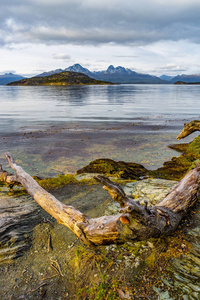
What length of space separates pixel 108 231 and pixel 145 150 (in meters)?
14.6

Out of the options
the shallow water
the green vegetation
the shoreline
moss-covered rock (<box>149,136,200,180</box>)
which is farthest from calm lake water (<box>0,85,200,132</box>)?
the green vegetation

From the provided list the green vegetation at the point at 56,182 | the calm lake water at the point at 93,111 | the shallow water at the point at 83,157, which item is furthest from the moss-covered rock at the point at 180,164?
the calm lake water at the point at 93,111

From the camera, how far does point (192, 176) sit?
22.5ft

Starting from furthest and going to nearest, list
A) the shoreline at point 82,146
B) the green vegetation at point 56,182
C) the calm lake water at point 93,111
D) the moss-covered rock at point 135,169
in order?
the calm lake water at point 93,111 → the shoreline at point 82,146 → the moss-covered rock at point 135,169 → the green vegetation at point 56,182

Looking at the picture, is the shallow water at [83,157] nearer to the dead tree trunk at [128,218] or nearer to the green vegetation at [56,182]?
the dead tree trunk at [128,218]

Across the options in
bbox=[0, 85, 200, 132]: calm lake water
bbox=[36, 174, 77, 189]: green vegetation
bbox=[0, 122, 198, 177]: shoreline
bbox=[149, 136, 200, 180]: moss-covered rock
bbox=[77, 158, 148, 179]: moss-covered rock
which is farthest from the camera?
bbox=[0, 85, 200, 132]: calm lake water

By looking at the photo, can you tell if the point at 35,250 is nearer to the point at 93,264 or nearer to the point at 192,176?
the point at 93,264

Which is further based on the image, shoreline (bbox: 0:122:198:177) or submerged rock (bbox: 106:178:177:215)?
shoreline (bbox: 0:122:198:177)

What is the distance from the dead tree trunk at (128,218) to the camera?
4.47m

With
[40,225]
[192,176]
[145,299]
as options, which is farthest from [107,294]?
[192,176]

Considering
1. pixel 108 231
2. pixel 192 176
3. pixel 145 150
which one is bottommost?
pixel 145 150

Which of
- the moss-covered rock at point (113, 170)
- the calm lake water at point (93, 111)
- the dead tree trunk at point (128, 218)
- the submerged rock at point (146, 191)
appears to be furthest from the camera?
the calm lake water at point (93, 111)

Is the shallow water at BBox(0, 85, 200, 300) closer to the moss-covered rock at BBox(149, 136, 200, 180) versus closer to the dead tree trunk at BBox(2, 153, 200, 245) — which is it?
the dead tree trunk at BBox(2, 153, 200, 245)

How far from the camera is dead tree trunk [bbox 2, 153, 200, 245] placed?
4.47 m
